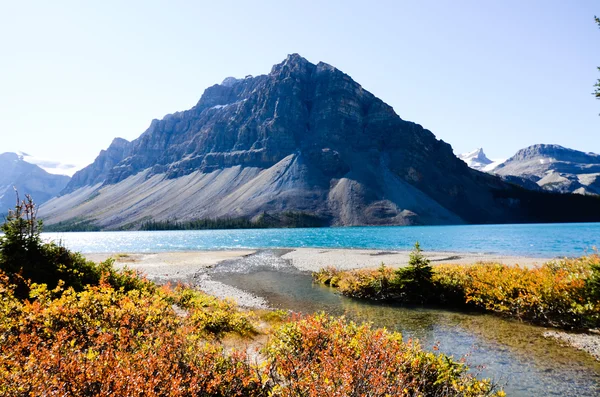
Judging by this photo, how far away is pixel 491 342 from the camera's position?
16.8 m

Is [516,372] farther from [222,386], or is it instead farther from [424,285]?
[424,285]

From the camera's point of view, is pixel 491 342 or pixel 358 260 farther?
pixel 358 260

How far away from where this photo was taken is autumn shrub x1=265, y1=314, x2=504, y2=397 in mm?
6328

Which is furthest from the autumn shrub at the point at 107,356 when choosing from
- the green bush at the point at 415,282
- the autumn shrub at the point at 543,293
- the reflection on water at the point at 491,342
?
the green bush at the point at 415,282

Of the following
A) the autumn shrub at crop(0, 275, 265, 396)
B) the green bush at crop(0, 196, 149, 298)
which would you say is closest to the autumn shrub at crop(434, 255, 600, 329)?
the autumn shrub at crop(0, 275, 265, 396)

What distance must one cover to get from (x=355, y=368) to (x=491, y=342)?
1320 centimetres

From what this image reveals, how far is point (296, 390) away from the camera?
7.18 m

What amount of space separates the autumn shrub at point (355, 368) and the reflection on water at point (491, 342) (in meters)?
1.04

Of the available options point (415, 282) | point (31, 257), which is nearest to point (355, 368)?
point (31, 257)

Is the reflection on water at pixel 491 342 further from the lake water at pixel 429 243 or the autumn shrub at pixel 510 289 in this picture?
the lake water at pixel 429 243

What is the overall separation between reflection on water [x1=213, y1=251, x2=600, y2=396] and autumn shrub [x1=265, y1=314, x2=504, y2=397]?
1043mm

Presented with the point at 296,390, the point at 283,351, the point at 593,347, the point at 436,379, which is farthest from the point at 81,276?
the point at 593,347

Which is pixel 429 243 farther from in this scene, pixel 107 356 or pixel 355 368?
pixel 107 356

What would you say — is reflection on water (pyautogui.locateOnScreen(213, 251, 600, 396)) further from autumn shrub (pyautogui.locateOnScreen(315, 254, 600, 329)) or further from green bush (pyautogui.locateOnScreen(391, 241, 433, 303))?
green bush (pyautogui.locateOnScreen(391, 241, 433, 303))
